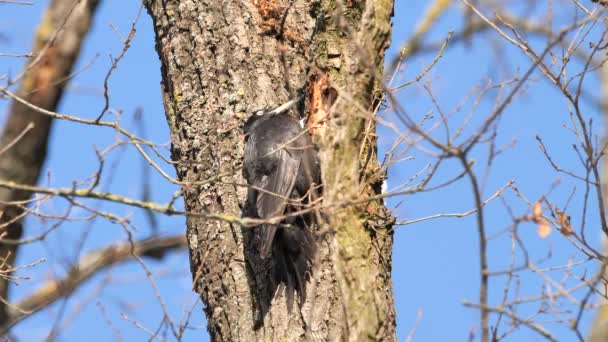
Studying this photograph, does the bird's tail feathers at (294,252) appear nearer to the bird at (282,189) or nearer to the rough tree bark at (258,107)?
the bird at (282,189)

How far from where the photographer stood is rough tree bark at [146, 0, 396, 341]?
355cm

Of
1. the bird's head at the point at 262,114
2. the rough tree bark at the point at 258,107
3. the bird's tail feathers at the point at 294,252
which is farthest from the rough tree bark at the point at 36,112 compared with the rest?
the bird's tail feathers at the point at 294,252

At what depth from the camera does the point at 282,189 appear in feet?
15.2

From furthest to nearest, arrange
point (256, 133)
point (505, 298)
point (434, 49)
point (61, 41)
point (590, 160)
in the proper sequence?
point (434, 49) < point (61, 41) < point (256, 133) < point (590, 160) < point (505, 298)

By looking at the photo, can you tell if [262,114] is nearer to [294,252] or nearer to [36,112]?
[294,252]

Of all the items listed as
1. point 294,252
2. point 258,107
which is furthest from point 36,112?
point 294,252

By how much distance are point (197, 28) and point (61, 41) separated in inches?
126

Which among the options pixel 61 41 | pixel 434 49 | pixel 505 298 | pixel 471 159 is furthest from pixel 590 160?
pixel 434 49

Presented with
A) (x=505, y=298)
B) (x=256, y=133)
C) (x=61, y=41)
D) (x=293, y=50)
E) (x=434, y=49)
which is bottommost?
(x=505, y=298)

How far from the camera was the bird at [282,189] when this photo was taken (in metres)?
4.20

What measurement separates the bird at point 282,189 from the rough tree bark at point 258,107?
63 millimetres

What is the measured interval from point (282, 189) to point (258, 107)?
439 mm

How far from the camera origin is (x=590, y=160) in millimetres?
3471

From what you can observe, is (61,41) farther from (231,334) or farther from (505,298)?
(505,298)
